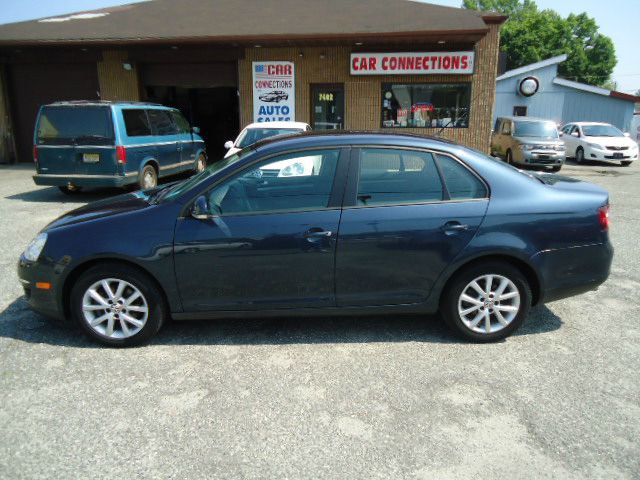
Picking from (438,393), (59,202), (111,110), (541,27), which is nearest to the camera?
(438,393)

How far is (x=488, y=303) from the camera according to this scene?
3779mm

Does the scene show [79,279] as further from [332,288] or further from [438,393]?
[438,393]

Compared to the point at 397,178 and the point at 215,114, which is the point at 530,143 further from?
the point at 397,178

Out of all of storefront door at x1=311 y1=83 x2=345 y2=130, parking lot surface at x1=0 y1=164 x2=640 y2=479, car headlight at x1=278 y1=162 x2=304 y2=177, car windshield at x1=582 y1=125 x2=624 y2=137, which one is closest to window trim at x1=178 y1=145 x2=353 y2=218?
car headlight at x1=278 y1=162 x2=304 y2=177

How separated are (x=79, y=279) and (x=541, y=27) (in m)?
56.7

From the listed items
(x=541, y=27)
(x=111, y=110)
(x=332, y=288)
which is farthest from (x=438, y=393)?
(x=541, y=27)

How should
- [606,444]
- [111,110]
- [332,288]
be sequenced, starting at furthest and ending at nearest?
[111,110]
[332,288]
[606,444]

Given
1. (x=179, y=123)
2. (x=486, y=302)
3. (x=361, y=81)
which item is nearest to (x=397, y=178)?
(x=486, y=302)

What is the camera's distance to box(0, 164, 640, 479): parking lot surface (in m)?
2.54

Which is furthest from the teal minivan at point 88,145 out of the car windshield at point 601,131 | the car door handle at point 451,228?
the car windshield at point 601,131

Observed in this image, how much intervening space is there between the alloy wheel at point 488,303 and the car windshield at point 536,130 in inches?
565

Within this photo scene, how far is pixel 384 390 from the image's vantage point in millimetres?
3178

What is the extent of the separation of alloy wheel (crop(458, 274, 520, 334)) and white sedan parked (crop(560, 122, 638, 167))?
55.4 feet

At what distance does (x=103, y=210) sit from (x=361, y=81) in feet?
39.8
